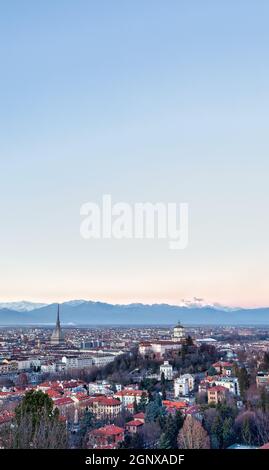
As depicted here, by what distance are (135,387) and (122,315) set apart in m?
3.46

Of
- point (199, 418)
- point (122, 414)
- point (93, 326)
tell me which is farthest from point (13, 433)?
point (93, 326)

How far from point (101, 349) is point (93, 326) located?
1.16 metres

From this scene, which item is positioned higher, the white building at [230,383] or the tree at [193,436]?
the tree at [193,436]

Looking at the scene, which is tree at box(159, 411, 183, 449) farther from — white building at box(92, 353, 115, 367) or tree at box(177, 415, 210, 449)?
white building at box(92, 353, 115, 367)

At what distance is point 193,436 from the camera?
3814 mm

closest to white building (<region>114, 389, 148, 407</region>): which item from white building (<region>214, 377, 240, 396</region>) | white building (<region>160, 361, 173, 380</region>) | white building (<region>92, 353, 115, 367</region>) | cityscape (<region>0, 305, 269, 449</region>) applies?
cityscape (<region>0, 305, 269, 449</region>)

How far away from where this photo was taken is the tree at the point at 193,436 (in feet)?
11.5

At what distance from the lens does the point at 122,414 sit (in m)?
5.86

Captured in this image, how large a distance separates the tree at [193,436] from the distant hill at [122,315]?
4438 millimetres

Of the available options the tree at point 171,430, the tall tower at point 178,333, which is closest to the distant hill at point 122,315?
the tall tower at point 178,333

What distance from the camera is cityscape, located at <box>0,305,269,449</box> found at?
12.0 ft

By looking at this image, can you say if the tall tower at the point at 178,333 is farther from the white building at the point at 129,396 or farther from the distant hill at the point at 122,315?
the white building at the point at 129,396

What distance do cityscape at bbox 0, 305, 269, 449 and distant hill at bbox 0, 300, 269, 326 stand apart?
0.26 m
